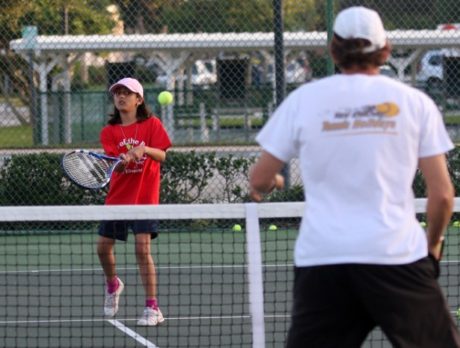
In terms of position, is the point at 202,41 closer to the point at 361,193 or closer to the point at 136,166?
the point at 136,166

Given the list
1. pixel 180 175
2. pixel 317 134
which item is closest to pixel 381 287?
pixel 317 134

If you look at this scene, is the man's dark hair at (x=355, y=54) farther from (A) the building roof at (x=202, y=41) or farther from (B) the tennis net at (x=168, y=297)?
(A) the building roof at (x=202, y=41)

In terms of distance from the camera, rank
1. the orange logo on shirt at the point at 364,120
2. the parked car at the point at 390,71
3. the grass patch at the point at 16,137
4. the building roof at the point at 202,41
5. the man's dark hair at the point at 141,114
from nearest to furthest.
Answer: the orange logo on shirt at the point at 364,120 → the man's dark hair at the point at 141,114 → the grass patch at the point at 16,137 → the building roof at the point at 202,41 → the parked car at the point at 390,71

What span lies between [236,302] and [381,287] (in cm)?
387

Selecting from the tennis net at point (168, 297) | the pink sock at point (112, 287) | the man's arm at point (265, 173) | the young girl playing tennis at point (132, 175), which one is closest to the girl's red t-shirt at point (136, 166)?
the young girl playing tennis at point (132, 175)

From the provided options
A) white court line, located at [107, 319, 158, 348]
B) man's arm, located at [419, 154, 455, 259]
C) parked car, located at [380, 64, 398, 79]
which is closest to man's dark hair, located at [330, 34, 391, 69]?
man's arm, located at [419, 154, 455, 259]

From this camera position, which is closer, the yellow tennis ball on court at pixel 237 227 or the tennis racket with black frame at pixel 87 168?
the tennis racket with black frame at pixel 87 168

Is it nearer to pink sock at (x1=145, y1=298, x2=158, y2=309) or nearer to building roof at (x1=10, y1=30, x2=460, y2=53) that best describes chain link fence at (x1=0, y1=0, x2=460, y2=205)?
building roof at (x1=10, y1=30, x2=460, y2=53)

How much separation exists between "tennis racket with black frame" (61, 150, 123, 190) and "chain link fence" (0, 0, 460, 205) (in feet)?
10.8

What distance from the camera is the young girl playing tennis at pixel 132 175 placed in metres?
6.81

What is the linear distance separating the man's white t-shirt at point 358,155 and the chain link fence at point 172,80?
20.9 ft

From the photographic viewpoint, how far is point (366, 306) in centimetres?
359

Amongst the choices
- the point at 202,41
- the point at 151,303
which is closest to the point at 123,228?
the point at 151,303

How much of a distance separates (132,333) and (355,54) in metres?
3.33
